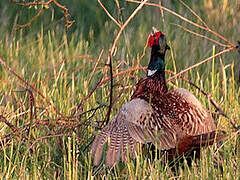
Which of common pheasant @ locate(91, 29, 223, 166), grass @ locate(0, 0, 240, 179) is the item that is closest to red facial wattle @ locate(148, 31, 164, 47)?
common pheasant @ locate(91, 29, 223, 166)

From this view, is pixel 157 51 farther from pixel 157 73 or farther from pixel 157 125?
pixel 157 125

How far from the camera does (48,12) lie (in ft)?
22.2

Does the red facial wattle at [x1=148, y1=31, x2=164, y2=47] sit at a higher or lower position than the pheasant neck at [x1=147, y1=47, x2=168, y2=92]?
higher

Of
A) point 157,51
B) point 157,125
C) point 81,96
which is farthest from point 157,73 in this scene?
point 81,96

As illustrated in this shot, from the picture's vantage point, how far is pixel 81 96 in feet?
15.0

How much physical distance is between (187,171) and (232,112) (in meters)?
0.91

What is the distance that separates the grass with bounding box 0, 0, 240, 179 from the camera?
3.40 metres

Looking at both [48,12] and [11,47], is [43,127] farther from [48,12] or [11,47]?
[48,12]

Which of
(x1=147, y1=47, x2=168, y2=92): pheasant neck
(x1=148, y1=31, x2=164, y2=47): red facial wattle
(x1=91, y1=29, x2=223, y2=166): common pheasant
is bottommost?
(x1=91, y1=29, x2=223, y2=166): common pheasant


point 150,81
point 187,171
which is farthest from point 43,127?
point 187,171

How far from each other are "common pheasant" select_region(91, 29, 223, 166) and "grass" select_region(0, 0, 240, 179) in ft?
0.32

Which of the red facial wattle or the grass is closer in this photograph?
the grass

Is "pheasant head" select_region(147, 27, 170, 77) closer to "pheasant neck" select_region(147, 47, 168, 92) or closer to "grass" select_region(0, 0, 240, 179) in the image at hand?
"pheasant neck" select_region(147, 47, 168, 92)

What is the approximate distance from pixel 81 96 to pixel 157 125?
3.82 feet
